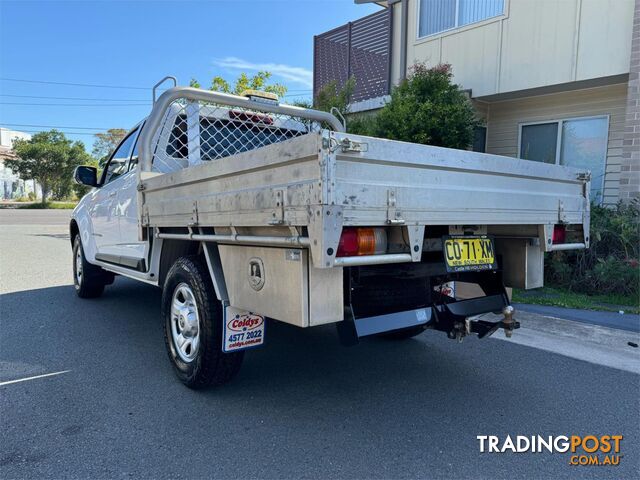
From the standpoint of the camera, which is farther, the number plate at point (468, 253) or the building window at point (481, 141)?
the building window at point (481, 141)

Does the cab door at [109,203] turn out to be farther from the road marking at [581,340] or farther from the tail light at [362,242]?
the road marking at [581,340]

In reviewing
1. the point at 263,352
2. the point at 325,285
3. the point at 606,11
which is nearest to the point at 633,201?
the point at 606,11

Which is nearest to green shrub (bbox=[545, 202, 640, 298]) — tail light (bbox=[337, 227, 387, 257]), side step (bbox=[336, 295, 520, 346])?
side step (bbox=[336, 295, 520, 346])

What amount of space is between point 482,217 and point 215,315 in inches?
73.2

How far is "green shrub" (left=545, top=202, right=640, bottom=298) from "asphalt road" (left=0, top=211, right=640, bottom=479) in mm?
2867

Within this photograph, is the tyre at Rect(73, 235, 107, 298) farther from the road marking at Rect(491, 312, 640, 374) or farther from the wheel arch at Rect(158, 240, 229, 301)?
the road marking at Rect(491, 312, 640, 374)

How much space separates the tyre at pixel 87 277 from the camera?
6293mm

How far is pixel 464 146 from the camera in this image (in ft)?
27.3

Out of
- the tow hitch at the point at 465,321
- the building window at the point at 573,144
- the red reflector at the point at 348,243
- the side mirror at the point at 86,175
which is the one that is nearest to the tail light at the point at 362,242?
the red reflector at the point at 348,243

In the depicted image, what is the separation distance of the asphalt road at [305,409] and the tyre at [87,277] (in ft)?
4.69

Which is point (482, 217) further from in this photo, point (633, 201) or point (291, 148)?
point (633, 201)

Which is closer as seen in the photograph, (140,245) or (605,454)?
(605,454)

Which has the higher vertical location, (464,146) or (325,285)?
(464,146)

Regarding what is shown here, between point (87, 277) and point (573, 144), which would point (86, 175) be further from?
point (573, 144)
